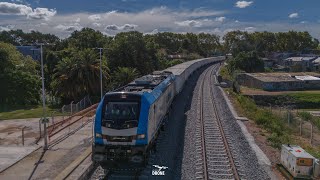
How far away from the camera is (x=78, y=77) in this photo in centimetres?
3491

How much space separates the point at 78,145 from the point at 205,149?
673 centimetres

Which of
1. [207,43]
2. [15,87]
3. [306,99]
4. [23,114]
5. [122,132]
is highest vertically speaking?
[207,43]

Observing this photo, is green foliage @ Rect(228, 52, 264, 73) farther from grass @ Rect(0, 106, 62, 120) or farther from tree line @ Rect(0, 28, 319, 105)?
grass @ Rect(0, 106, 62, 120)

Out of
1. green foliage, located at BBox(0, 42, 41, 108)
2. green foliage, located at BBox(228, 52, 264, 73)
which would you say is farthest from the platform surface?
green foliage, located at BBox(228, 52, 264, 73)

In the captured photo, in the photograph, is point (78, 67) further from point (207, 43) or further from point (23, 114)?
point (207, 43)

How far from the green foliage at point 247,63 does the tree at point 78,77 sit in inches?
2443

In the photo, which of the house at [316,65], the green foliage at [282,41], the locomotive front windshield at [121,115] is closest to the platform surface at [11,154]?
the locomotive front windshield at [121,115]

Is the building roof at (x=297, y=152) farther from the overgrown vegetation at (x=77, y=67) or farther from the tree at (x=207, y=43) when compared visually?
the tree at (x=207, y=43)

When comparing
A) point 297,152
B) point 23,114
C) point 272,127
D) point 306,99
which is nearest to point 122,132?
point 297,152

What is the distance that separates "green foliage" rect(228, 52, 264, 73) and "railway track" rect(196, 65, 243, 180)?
67151 millimetres

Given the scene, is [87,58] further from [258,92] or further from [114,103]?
[258,92]

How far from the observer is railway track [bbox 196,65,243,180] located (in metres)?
15.0

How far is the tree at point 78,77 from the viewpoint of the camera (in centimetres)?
3506

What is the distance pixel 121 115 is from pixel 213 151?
19.0 feet
